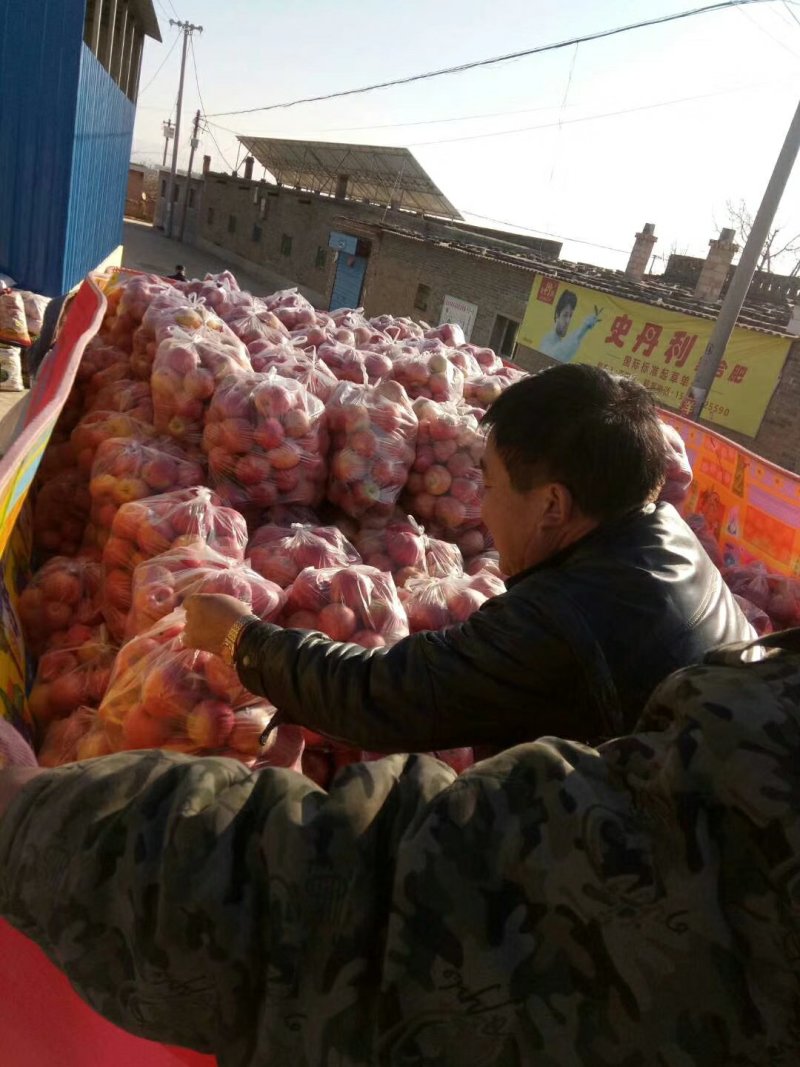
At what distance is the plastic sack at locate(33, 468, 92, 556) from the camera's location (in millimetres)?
2812

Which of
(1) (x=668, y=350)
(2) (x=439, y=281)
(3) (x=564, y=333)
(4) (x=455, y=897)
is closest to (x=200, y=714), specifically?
(4) (x=455, y=897)

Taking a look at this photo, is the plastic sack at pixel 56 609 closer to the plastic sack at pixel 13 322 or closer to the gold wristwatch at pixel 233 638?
the gold wristwatch at pixel 233 638

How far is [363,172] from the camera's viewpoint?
2770cm

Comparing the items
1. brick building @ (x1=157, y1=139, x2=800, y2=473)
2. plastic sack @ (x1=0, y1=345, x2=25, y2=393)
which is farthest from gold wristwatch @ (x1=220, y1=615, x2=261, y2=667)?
brick building @ (x1=157, y1=139, x2=800, y2=473)

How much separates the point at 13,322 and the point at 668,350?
8674 millimetres

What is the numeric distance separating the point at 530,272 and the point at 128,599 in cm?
1360

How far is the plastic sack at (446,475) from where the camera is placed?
279cm

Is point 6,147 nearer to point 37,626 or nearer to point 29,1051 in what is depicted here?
point 37,626

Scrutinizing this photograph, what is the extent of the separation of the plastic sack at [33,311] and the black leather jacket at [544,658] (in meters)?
7.43

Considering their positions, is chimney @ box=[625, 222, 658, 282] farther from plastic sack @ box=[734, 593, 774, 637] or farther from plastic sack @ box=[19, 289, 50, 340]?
plastic sack @ box=[734, 593, 774, 637]

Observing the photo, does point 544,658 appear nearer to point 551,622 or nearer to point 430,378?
point 551,622

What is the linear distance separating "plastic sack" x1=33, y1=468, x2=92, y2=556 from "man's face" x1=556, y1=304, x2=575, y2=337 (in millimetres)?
11119


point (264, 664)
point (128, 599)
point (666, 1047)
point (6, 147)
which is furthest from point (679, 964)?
point (6, 147)

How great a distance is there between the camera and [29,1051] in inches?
42.9
